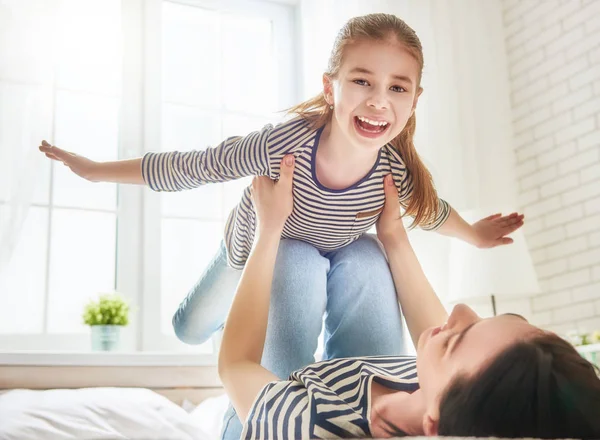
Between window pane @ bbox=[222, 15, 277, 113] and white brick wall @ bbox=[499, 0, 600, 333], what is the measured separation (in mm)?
1244

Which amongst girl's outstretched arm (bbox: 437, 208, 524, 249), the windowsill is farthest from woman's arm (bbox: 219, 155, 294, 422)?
the windowsill

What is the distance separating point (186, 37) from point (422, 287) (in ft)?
8.42

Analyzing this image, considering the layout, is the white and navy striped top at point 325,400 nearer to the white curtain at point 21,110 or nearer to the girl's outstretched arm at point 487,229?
the girl's outstretched arm at point 487,229

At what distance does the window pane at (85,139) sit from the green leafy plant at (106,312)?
0.50m

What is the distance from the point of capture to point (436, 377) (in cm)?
67

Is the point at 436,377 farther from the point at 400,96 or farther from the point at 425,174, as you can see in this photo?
the point at 425,174

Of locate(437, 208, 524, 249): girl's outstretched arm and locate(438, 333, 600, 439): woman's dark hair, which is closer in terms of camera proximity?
locate(438, 333, 600, 439): woman's dark hair

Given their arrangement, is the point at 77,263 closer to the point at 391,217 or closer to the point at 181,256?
the point at 181,256

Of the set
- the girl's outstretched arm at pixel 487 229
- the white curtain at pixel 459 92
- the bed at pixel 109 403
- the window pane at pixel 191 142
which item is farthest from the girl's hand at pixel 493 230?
the window pane at pixel 191 142

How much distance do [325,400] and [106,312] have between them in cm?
209

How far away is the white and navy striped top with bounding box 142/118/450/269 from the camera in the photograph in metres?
1.29

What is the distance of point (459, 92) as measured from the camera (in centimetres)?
330

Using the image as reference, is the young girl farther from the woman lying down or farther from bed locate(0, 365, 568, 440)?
bed locate(0, 365, 568, 440)

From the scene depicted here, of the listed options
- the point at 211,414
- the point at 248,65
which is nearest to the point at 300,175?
the point at 211,414
